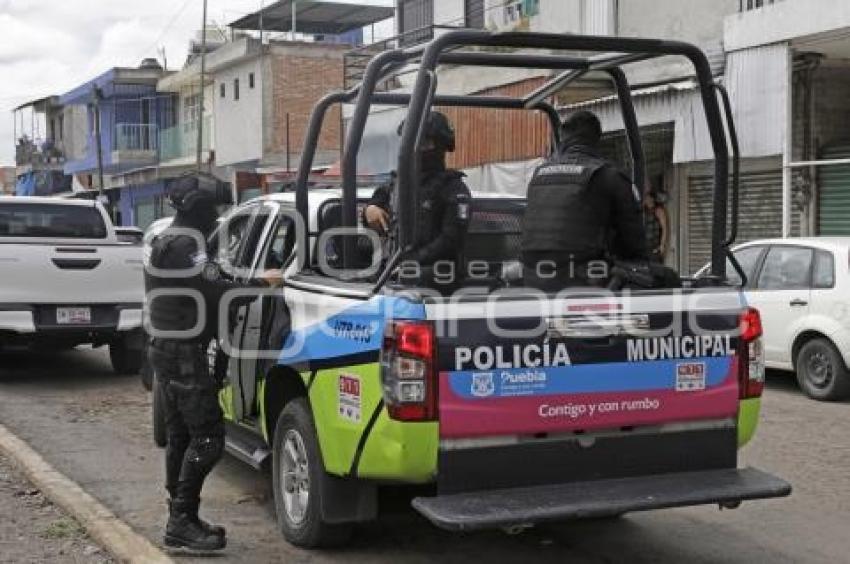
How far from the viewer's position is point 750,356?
4637mm

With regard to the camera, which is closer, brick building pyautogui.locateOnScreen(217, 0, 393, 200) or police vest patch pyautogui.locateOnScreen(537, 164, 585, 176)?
police vest patch pyautogui.locateOnScreen(537, 164, 585, 176)

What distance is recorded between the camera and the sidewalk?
196 inches

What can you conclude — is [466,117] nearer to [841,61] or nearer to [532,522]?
[841,61]

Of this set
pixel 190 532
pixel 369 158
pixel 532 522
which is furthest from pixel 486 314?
pixel 369 158

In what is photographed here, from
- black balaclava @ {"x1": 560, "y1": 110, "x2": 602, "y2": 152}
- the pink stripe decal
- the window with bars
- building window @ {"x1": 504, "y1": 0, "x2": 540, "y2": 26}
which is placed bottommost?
the pink stripe decal

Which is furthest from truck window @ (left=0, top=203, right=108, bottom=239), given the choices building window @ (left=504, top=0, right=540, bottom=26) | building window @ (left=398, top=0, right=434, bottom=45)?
building window @ (left=398, top=0, right=434, bottom=45)

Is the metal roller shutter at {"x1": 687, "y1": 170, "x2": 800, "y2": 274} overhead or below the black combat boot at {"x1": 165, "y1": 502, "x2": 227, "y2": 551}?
overhead

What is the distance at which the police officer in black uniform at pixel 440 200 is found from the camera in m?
5.09

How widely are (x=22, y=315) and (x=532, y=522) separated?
7292 millimetres

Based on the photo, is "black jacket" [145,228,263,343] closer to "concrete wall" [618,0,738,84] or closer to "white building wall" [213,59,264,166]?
"concrete wall" [618,0,738,84]

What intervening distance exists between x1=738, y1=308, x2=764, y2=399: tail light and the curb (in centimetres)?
270

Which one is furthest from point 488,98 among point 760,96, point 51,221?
point 760,96

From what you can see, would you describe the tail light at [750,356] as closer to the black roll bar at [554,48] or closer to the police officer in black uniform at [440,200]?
the black roll bar at [554,48]

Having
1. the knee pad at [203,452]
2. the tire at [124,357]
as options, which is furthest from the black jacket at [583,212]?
the tire at [124,357]
